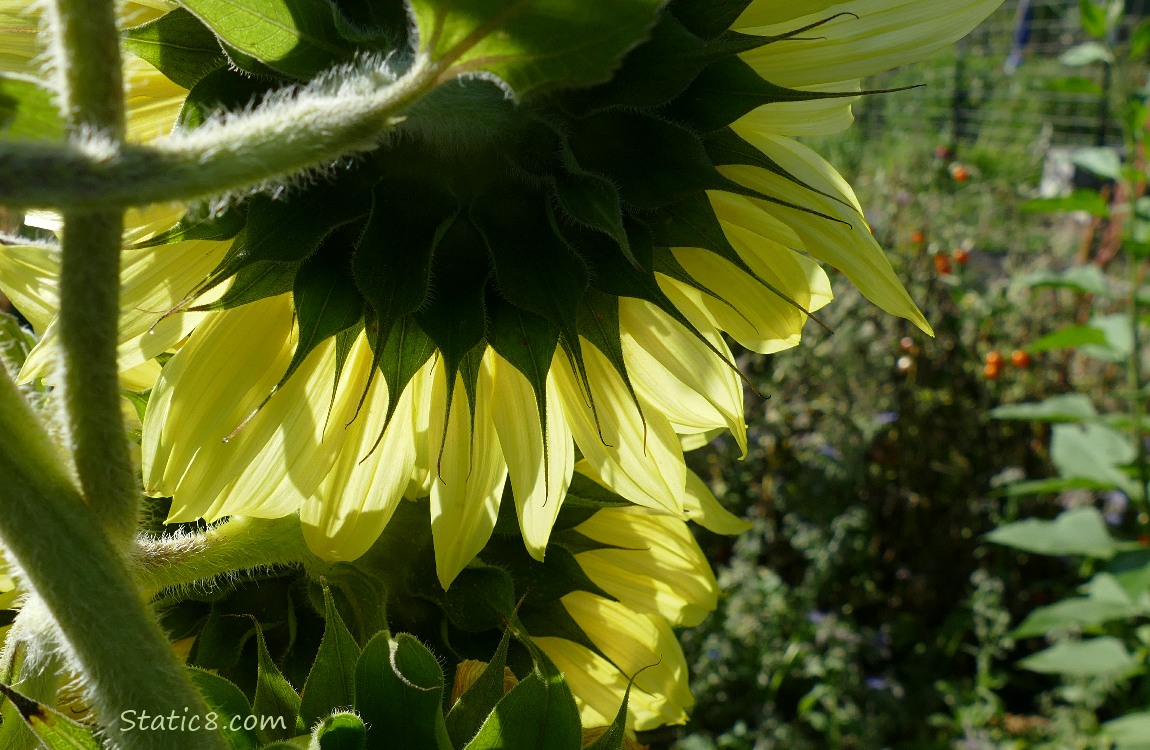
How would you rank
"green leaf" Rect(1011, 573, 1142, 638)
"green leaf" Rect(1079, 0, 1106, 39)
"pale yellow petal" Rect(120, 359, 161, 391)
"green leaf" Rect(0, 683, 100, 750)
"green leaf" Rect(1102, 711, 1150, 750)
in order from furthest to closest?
1. "green leaf" Rect(1079, 0, 1106, 39)
2. "green leaf" Rect(1011, 573, 1142, 638)
3. "green leaf" Rect(1102, 711, 1150, 750)
4. "pale yellow petal" Rect(120, 359, 161, 391)
5. "green leaf" Rect(0, 683, 100, 750)

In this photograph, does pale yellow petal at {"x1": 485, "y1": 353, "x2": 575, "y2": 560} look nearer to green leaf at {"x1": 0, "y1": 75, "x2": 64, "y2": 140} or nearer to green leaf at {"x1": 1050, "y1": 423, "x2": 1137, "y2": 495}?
green leaf at {"x1": 0, "y1": 75, "x2": 64, "y2": 140}

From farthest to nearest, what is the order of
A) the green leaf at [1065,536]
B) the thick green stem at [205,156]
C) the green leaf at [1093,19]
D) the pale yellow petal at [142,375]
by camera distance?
the green leaf at [1093,19] → the green leaf at [1065,536] → the pale yellow petal at [142,375] → the thick green stem at [205,156]

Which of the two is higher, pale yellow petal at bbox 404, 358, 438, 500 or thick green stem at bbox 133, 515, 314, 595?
pale yellow petal at bbox 404, 358, 438, 500

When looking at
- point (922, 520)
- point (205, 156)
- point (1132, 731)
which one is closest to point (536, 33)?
point (205, 156)

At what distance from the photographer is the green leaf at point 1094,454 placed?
233 cm

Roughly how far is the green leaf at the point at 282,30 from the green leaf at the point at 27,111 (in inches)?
4.5

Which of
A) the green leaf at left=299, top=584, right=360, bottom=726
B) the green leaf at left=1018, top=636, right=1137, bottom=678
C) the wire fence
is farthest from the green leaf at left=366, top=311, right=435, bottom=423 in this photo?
the wire fence

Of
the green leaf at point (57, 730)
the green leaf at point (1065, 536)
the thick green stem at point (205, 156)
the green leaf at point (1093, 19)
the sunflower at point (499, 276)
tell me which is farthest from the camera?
the green leaf at point (1093, 19)

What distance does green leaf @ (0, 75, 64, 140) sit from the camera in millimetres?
328

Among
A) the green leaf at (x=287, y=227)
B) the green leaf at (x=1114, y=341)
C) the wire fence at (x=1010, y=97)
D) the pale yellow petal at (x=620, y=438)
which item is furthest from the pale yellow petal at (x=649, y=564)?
the wire fence at (x=1010, y=97)

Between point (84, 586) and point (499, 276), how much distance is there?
0.76ft

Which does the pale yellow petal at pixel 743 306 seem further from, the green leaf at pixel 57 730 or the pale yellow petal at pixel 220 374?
the green leaf at pixel 57 730

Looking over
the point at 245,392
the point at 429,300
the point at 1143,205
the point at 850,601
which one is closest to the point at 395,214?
the point at 429,300

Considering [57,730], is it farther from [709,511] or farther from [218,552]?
[709,511]
